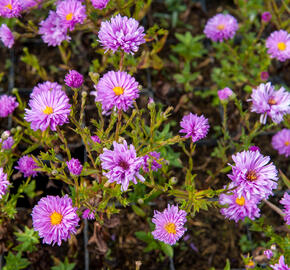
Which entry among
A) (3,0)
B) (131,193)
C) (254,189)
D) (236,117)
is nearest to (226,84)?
(236,117)

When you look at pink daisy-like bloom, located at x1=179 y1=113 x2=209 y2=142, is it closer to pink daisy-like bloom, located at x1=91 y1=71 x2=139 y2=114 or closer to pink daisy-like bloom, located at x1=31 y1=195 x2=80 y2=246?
pink daisy-like bloom, located at x1=91 y1=71 x2=139 y2=114

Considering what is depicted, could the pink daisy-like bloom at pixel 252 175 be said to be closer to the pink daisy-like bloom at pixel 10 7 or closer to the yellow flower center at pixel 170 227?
the yellow flower center at pixel 170 227

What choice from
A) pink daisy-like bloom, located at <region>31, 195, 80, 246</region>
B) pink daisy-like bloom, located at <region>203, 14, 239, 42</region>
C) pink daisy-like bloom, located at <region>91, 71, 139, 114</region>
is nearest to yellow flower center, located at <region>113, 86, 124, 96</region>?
pink daisy-like bloom, located at <region>91, 71, 139, 114</region>

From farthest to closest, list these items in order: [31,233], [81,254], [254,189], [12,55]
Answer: [12,55], [81,254], [31,233], [254,189]

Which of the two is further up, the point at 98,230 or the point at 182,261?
the point at 98,230

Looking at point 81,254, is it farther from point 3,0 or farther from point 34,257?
point 3,0

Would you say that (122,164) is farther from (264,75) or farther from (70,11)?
(264,75)
